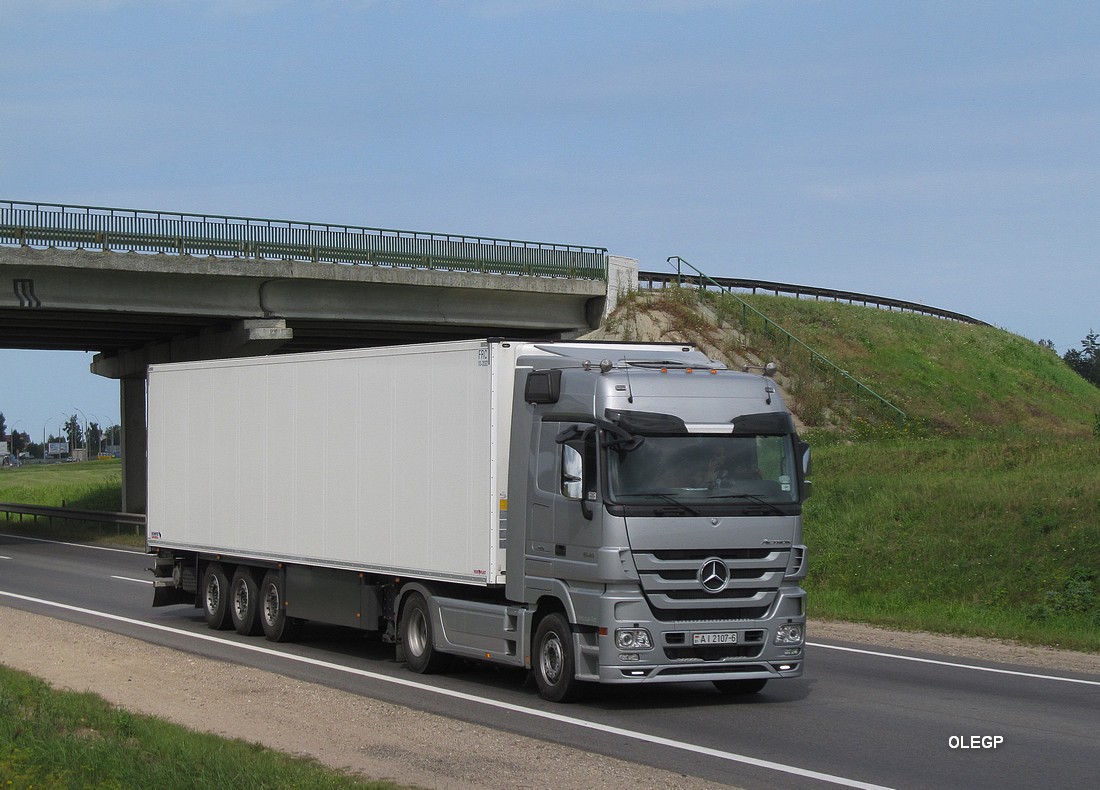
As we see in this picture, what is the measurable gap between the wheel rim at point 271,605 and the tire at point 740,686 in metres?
6.20

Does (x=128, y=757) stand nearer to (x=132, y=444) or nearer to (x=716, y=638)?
(x=716, y=638)

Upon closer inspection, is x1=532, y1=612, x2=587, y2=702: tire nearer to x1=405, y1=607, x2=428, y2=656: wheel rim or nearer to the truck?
the truck

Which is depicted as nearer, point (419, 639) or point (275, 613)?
point (419, 639)

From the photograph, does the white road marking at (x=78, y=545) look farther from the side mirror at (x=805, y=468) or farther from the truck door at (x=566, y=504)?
the side mirror at (x=805, y=468)

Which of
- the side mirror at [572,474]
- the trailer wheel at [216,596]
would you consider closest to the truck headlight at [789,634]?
the side mirror at [572,474]

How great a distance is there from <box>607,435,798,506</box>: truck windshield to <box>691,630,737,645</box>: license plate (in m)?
1.16

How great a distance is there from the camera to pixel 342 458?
50.4ft

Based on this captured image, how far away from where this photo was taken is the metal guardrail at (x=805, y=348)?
142ft

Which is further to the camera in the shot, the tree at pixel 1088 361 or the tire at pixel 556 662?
the tree at pixel 1088 361

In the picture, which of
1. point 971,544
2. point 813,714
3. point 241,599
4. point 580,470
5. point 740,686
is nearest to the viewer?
point 813,714

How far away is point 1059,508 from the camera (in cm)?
2156

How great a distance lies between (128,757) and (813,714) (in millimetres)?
5822

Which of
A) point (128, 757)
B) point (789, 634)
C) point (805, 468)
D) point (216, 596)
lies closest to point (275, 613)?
point (216, 596)

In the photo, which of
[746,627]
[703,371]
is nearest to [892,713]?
[746,627]
